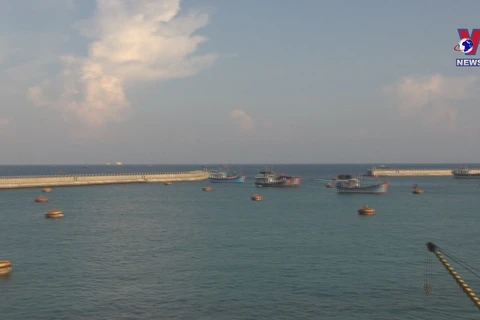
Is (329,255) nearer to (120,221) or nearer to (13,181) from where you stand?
(120,221)

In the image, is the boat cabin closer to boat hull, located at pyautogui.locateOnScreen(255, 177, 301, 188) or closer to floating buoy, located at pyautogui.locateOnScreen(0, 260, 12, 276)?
boat hull, located at pyautogui.locateOnScreen(255, 177, 301, 188)

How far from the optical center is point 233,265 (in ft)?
171

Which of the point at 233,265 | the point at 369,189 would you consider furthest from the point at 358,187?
the point at 233,265

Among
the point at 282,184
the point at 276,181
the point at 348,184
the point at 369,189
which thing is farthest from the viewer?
the point at 276,181

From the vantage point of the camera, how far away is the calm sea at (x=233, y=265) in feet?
125

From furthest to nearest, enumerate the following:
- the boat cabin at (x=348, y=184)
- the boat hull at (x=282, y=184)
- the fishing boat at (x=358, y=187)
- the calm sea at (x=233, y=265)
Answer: the boat hull at (x=282, y=184), the boat cabin at (x=348, y=184), the fishing boat at (x=358, y=187), the calm sea at (x=233, y=265)

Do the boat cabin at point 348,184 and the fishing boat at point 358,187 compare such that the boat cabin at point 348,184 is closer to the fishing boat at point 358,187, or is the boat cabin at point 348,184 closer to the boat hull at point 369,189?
the fishing boat at point 358,187

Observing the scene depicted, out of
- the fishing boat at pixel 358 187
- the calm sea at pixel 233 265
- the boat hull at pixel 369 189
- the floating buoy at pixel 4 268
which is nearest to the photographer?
the calm sea at pixel 233 265

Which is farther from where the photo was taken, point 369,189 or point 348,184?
point 348,184

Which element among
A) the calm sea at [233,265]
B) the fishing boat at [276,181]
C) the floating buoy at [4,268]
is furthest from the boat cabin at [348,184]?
the floating buoy at [4,268]

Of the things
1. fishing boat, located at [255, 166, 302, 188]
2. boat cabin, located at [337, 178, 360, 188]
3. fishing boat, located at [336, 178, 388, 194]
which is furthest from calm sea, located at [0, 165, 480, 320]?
fishing boat, located at [255, 166, 302, 188]

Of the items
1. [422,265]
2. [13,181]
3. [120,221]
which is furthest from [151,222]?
[13,181]

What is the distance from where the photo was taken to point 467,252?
195 feet

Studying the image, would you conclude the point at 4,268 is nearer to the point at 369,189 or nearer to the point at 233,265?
the point at 233,265
